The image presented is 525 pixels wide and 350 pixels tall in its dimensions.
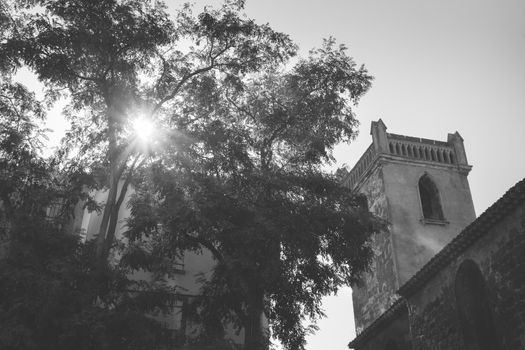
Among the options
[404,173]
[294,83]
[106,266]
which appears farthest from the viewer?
[404,173]

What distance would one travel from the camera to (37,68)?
14844 millimetres

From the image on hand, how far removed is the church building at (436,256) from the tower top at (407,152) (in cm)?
6

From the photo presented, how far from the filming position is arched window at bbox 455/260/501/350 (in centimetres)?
1241

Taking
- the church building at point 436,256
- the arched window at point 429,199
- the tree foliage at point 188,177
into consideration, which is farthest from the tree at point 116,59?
the arched window at point 429,199

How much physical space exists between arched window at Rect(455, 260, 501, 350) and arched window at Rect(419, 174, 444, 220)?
1424 centimetres

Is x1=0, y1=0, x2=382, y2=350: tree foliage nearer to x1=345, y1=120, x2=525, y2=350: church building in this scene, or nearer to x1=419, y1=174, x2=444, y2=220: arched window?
x1=345, y1=120, x2=525, y2=350: church building

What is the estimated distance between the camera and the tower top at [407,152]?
28641 millimetres

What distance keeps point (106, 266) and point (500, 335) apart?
32.6 ft

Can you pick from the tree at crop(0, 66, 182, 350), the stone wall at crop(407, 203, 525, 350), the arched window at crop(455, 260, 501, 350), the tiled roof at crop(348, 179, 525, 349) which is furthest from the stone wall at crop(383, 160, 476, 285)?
the tree at crop(0, 66, 182, 350)

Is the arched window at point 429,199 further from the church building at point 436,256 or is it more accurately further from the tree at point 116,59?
the tree at point 116,59

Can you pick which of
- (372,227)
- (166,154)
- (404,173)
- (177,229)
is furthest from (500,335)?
(404,173)

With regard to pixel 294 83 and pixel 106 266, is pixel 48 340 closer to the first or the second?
pixel 106 266

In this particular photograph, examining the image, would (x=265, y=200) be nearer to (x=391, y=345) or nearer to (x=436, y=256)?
(x=436, y=256)

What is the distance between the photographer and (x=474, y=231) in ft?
40.4
